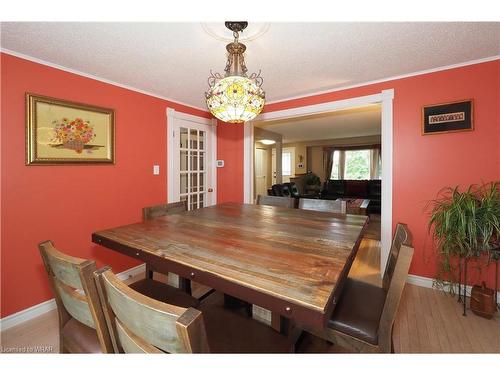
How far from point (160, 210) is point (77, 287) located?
1175 mm

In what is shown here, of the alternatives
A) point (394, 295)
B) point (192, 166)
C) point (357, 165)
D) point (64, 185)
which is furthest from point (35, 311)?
point (357, 165)

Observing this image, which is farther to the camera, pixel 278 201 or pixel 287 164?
pixel 287 164

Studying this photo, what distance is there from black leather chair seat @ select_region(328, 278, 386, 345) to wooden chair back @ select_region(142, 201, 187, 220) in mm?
1527

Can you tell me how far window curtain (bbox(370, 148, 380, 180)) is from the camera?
23.8 ft

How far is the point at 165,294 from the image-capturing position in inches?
52.0

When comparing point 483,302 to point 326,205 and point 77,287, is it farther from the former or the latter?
point 77,287

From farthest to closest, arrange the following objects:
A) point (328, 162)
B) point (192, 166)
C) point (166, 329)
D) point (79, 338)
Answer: point (328, 162) < point (192, 166) < point (79, 338) < point (166, 329)

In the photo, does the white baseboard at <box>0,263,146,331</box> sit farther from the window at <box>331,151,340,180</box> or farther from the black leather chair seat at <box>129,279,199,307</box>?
the window at <box>331,151,340,180</box>

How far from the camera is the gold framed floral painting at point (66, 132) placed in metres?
1.84

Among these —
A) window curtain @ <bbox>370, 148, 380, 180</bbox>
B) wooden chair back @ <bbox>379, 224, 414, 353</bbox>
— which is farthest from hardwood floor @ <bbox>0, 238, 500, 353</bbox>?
window curtain @ <bbox>370, 148, 380, 180</bbox>

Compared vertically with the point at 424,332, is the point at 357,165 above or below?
above
